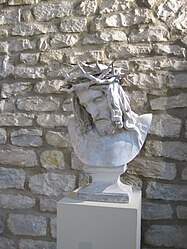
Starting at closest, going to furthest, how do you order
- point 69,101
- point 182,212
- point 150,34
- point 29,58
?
1. point 182,212
2. point 150,34
3. point 69,101
4. point 29,58

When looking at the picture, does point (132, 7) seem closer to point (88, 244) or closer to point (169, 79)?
point (169, 79)

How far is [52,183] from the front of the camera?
2.61 m

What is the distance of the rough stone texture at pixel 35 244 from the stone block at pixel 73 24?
1.63 meters

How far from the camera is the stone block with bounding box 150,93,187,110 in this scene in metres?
2.42

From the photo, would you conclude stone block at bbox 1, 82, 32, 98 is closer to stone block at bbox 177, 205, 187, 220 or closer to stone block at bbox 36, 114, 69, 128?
stone block at bbox 36, 114, 69, 128

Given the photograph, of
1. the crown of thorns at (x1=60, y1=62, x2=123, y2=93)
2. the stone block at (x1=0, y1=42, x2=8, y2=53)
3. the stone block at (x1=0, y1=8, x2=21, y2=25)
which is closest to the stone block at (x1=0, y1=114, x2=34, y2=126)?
the stone block at (x1=0, y1=42, x2=8, y2=53)

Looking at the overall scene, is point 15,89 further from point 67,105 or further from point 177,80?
point 177,80

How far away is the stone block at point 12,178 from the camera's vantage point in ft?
8.77

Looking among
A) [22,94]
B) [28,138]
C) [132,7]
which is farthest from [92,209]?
[132,7]

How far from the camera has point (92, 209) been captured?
71.1 inches

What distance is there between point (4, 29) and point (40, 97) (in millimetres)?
658

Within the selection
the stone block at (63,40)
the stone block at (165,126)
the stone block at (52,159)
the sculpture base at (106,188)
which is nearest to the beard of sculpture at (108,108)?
the sculpture base at (106,188)

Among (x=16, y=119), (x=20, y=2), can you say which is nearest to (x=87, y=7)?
(x=20, y=2)

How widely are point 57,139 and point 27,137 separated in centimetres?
25
